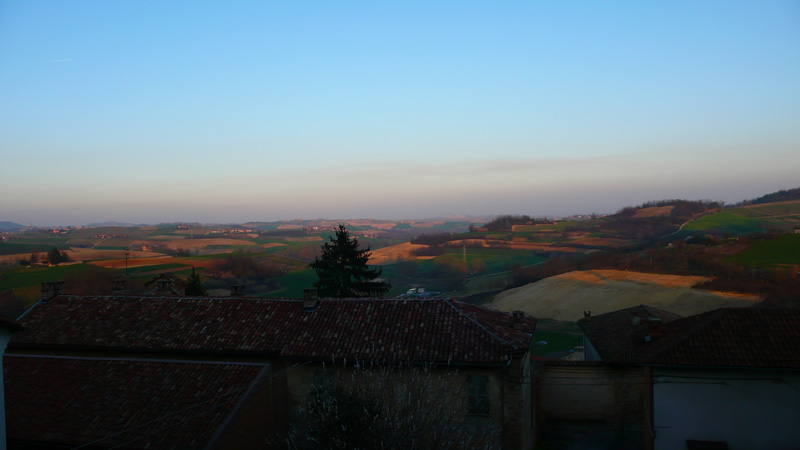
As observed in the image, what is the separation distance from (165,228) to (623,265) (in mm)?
94224

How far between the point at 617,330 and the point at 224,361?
18.6 metres

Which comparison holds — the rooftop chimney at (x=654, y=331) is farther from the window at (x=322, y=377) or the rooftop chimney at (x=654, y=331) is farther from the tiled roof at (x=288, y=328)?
the window at (x=322, y=377)

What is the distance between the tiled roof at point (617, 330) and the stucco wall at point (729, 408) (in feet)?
16.3

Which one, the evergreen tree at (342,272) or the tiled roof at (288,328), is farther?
the evergreen tree at (342,272)

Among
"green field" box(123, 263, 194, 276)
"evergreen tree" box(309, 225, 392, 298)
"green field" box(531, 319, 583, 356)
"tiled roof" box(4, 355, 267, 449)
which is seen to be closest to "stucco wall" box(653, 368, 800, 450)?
"tiled roof" box(4, 355, 267, 449)

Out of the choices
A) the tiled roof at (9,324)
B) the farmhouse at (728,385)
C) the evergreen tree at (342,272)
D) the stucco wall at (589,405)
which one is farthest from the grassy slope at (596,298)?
the tiled roof at (9,324)

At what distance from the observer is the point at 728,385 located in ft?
49.4

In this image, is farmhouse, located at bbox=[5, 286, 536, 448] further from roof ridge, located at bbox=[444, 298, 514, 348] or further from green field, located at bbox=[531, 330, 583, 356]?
green field, located at bbox=[531, 330, 583, 356]

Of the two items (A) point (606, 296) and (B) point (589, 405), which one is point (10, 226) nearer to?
(A) point (606, 296)

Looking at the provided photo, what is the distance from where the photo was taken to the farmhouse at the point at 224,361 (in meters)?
13.1

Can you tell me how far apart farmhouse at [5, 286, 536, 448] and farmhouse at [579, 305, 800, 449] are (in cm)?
398

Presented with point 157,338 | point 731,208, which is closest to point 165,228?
point 157,338

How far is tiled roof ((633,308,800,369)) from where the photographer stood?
14930 millimetres

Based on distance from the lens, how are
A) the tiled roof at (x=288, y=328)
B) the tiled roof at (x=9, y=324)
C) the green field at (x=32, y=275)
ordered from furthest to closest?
the green field at (x=32, y=275) < the tiled roof at (x=288, y=328) < the tiled roof at (x=9, y=324)
